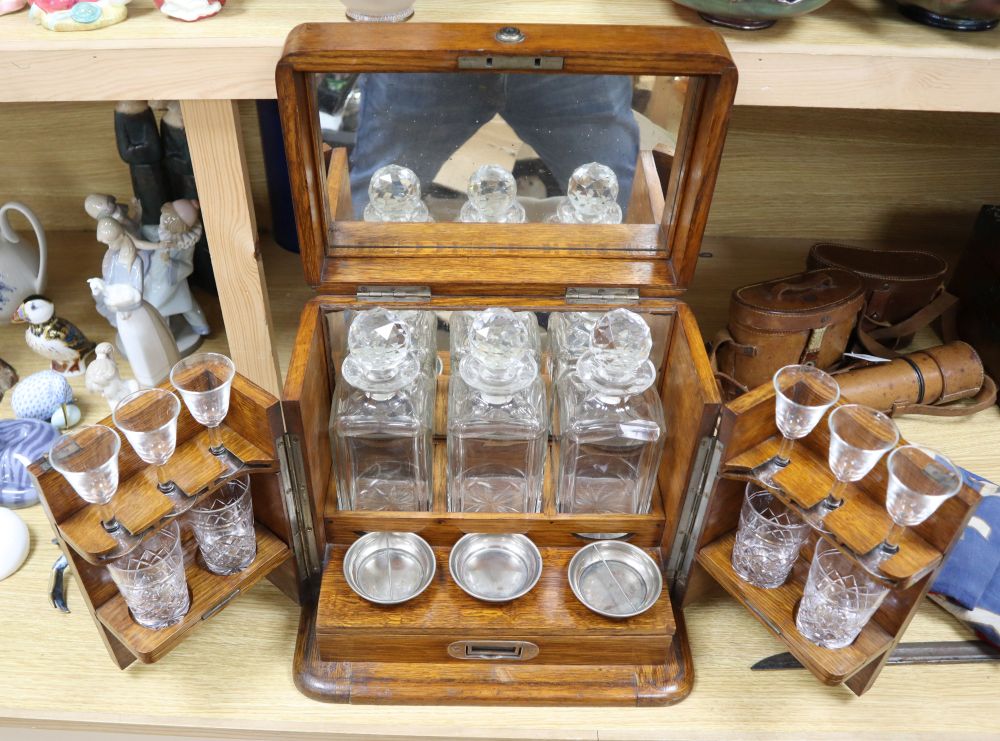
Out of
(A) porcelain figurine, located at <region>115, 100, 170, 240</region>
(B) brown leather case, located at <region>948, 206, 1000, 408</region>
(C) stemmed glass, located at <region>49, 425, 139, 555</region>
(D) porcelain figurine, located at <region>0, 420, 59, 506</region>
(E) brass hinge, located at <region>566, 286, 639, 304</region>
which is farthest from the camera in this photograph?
(B) brown leather case, located at <region>948, 206, 1000, 408</region>

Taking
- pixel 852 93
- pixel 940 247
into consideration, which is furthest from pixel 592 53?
pixel 940 247

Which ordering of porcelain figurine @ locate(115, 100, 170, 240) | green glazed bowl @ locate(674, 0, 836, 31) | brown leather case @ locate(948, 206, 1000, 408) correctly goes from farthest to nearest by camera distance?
brown leather case @ locate(948, 206, 1000, 408)
porcelain figurine @ locate(115, 100, 170, 240)
green glazed bowl @ locate(674, 0, 836, 31)

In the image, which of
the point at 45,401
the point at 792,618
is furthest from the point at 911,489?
the point at 45,401

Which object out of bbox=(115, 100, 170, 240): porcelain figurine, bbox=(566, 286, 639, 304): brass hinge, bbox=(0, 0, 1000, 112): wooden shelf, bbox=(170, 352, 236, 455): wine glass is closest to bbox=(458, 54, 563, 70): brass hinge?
bbox=(0, 0, 1000, 112): wooden shelf

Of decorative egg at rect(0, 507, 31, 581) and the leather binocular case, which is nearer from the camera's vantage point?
decorative egg at rect(0, 507, 31, 581)

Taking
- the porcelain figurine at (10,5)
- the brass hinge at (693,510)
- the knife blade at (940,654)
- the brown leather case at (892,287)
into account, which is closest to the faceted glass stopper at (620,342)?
the brass hinge at (693,510)

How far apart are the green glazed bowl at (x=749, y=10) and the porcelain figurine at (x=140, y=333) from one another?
0.80m

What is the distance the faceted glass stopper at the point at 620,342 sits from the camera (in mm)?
998

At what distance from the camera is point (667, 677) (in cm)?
99

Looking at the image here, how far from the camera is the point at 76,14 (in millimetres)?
934

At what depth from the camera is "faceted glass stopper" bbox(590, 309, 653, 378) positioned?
1.00m

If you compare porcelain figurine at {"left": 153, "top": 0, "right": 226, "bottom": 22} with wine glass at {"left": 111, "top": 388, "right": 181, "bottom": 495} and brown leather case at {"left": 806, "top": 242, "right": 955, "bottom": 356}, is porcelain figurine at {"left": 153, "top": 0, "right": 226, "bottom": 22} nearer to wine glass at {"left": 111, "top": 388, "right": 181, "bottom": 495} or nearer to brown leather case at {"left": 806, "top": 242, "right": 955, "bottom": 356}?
wine glass at {"left": 111, "top": 388, "right": 181, "bottom": 495}

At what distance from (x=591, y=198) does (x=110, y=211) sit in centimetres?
67

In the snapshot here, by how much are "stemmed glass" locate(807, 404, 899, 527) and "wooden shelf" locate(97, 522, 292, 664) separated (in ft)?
1.85
